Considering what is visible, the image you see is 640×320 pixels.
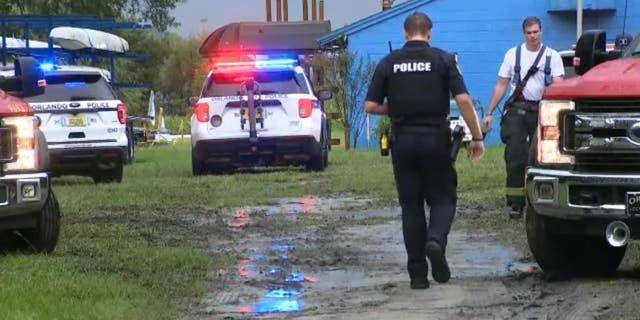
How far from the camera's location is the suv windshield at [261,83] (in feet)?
57.7

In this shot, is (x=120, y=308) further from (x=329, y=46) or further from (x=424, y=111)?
(x=329, y=46)

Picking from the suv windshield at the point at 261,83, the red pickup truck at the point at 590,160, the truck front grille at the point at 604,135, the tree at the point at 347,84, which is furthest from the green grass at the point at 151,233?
the tree at the point at 347,84

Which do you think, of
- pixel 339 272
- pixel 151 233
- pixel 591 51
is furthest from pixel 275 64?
pixel 339 272

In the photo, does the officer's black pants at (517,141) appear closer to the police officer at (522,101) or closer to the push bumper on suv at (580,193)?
the police officer at (522,101)

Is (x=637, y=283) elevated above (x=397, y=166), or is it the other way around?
(x=397, y=166)

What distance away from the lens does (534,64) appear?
34.4ft

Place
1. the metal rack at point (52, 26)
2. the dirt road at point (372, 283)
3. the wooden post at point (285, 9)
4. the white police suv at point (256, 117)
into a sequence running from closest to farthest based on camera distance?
the dirt road at point (372, 283), the white police suv at point (256, 117), the metal rack at point (52, 26), the wooden post at point (285, 9)

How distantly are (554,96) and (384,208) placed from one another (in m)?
5.15

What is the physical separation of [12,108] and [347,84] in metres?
23.9

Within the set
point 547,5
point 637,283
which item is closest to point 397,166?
point 637,283

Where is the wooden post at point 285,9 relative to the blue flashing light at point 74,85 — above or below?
below

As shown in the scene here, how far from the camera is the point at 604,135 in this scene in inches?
277

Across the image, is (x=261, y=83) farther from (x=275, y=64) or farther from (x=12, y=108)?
(x=12, y=108)

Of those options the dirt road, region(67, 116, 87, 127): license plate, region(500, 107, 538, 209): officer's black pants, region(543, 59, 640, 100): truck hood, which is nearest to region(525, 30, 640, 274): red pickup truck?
region(543, 59, 640, 100): truck hood
